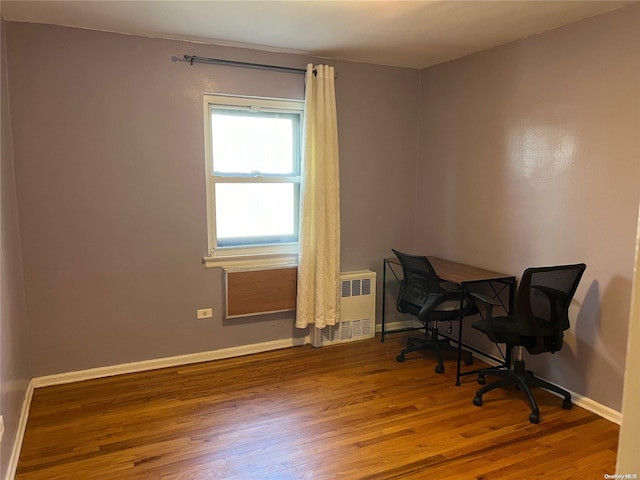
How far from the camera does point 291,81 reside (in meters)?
3.71

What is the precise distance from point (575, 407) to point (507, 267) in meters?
1.04

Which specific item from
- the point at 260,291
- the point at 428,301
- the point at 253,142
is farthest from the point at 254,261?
the point at 428,301

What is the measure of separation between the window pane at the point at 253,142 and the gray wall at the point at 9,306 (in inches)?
53.1

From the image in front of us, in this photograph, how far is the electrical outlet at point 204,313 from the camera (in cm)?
363

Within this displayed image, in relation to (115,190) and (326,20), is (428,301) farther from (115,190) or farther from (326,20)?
(115,190)

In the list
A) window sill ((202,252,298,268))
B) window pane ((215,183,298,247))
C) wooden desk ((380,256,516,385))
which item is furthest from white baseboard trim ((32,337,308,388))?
wooden desk ((380,256,516,385))

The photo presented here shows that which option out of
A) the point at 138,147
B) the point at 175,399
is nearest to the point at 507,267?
the point at 175,399

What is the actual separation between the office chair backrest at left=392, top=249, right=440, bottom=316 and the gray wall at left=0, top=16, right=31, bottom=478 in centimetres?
257

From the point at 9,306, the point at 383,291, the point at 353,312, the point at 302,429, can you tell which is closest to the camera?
the point at 9,306

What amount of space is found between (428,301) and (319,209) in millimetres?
1144

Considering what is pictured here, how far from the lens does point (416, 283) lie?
3.56m

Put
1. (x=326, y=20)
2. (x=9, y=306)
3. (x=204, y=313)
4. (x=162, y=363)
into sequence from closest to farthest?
(x=9, y=306)
(x=326, y=20)
(x=162, y=363)
(x=204, y=313)

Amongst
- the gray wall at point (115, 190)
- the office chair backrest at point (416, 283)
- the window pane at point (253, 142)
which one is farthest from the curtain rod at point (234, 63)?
the office chair backrest at point (416, 283)

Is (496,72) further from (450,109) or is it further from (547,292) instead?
(547,292)
